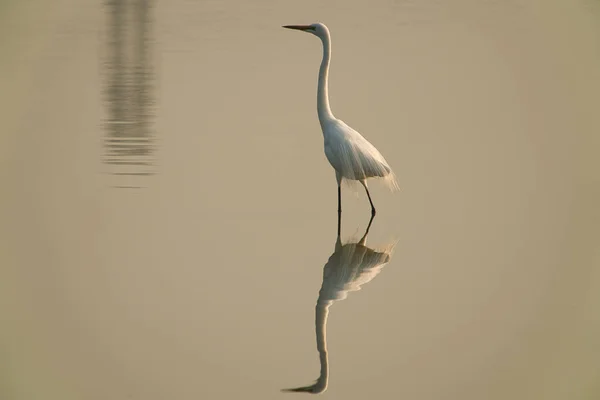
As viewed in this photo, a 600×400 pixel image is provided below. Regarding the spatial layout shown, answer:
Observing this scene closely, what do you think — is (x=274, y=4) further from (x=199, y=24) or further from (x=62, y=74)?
(x=62, y=74)

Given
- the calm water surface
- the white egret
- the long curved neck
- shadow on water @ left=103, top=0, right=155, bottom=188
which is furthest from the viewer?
shadow on water @ left=103, top=0, right=155, bottom=188

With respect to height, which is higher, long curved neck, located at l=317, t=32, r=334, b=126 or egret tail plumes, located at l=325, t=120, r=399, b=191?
long curved neck, located at l=317, t=32, r=334, b=126

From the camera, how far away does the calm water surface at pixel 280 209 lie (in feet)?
16.4

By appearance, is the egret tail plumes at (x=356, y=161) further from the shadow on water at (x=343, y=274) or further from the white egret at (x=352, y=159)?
the shadow on water at (x=343, y=274)

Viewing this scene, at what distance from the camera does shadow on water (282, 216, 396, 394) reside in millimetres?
5019

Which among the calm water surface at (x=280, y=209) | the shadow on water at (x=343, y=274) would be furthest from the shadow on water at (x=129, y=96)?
the shadow on water at (x=343, y=274)

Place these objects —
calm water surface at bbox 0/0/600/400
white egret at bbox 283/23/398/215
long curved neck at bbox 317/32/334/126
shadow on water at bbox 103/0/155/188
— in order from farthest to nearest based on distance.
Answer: shadow on water at bbox 103/0/155/188 < long curved neck at bbox 317/32/334/126 < white egret at bbox 283/23/398/215 < calm water surface at bbox 0/0/600/400

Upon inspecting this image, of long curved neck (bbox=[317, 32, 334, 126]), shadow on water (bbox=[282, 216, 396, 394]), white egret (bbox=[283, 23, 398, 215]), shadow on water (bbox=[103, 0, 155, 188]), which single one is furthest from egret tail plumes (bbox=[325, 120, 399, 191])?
shadow on water (bbox=[103, 0, 155, 188])

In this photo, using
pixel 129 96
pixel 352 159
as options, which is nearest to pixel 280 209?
pixel 352 159

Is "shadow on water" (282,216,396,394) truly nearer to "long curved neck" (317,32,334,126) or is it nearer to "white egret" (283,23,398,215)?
"white egret" (283,23,398,215)

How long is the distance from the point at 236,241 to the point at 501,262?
70.4 inches

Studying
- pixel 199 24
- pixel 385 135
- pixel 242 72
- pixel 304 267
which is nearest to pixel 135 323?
pixel 304 267

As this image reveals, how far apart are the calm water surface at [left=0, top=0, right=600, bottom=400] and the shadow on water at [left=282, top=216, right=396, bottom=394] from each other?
21 mm

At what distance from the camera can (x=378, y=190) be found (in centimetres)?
809
